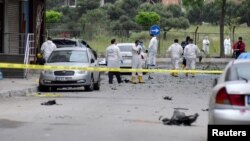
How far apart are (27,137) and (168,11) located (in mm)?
60882

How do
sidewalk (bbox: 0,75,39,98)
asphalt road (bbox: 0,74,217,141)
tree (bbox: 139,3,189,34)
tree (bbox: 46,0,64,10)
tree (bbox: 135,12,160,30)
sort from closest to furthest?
asphalt road (bbox: 0,74,217,141) → sidewalk (bbox: 0,75,39,98) → tree (bbox: 135,12,160,30) → tree (bbox: 139,3,189,34) → tree (bbox: 46,0,64,10)

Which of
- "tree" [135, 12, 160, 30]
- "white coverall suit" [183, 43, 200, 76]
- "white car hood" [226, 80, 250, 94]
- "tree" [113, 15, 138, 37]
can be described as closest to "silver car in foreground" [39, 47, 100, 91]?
"white coverall suit" [183, 43, 200, 76]

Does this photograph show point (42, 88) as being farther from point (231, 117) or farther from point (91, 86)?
point (231, 117)

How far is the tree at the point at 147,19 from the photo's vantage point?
61094 millimetres

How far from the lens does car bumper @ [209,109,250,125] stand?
8.98 m

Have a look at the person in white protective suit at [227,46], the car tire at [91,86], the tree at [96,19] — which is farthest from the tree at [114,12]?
the car tire at [91,86]

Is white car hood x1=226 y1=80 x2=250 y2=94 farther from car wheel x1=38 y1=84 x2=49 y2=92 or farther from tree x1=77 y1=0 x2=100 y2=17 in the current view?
tree x1=77 y1=0 x2=100 y2=17

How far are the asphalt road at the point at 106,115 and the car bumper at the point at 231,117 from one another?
7.77 feet

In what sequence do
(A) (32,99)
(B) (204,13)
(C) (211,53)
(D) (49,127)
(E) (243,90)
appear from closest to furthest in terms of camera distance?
1. (E) (243,90)
2. (D) (49,127)
3. (A) (32,99)
4. (C) (211,53)
5. (B) (204,13)

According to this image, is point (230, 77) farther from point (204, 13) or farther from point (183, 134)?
point (204, 13)

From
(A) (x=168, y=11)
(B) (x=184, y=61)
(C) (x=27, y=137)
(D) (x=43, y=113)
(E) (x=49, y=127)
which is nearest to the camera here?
(C) (x=27, y=137)

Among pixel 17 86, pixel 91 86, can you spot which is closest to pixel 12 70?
pixel 17 86

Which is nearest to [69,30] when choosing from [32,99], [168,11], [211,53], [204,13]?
[211,53]

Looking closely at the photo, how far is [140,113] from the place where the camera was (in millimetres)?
15648
